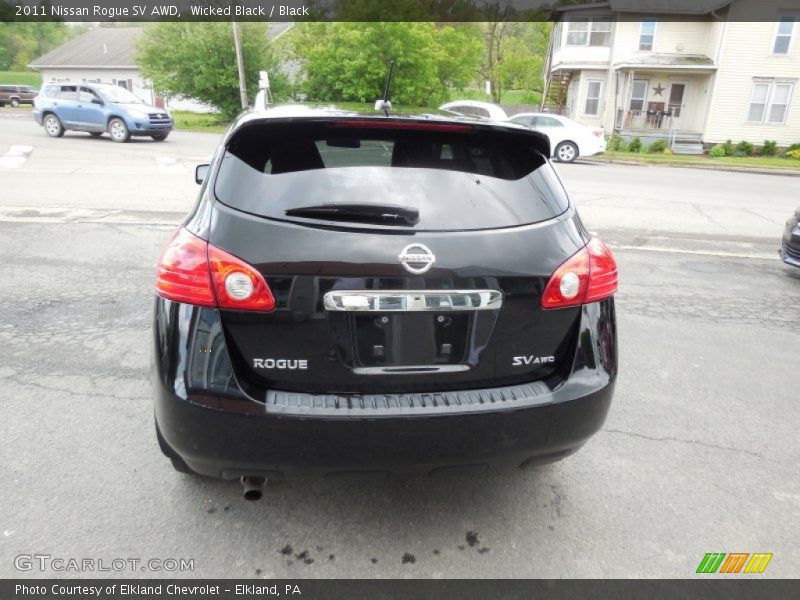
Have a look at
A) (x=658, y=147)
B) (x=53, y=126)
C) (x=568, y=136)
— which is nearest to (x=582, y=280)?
(x=568, y=136)

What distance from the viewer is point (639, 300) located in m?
5.55

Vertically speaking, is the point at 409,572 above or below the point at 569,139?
below

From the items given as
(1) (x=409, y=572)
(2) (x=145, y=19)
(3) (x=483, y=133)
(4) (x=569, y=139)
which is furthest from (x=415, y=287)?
(2) (x=145, y=19)

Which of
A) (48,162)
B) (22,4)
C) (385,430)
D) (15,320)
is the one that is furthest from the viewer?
(22,4)

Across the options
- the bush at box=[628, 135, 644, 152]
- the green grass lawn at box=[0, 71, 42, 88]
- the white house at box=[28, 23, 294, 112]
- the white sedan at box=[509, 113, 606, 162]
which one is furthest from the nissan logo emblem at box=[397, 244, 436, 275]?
the green grass lawn at box=[0, 71, 42, 88]

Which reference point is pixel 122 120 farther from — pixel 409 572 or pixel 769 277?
pixel 409 572

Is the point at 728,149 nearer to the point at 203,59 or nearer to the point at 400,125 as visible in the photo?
the point at 203,59

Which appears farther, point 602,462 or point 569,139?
point 569,139

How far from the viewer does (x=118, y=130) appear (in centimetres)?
1886

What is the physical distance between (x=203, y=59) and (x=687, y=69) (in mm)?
22444

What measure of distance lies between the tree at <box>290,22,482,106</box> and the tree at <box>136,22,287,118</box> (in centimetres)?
277

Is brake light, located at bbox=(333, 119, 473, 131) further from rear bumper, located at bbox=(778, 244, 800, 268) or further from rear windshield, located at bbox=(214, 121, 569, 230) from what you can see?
rear bumper, located at bbox=(778, 244, 800, 268)

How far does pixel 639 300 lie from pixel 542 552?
12.2 feet

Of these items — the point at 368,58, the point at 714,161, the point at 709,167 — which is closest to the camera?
the point at 709,167
